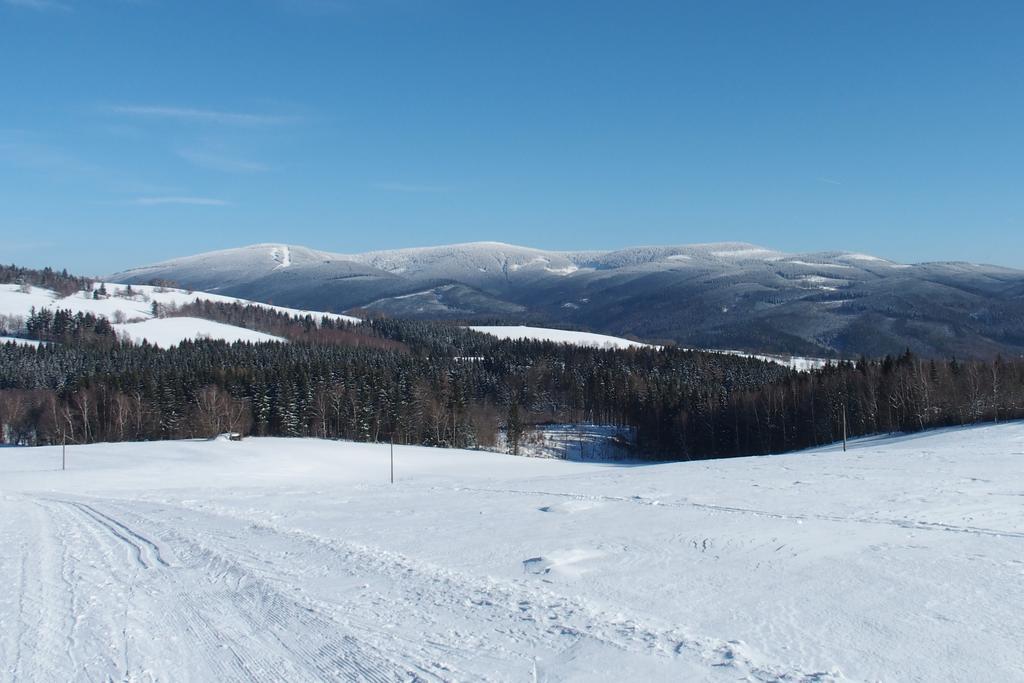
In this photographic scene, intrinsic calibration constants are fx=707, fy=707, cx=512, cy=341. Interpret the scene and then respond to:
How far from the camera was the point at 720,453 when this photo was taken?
74.5 metres

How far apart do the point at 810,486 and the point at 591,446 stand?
64.6 m

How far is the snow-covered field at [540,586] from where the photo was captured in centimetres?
861

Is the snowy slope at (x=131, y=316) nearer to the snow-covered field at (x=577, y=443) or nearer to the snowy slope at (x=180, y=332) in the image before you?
the snowy slope at (x=180, y=332)

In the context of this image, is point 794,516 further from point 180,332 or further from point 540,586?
point 180,332

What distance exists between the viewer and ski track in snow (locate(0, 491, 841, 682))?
8.62 meters

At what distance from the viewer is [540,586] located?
38.8 ft

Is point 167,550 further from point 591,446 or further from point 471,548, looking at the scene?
point 591,446

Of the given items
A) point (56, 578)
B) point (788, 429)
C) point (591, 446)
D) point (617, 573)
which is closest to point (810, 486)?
point (617, 573)

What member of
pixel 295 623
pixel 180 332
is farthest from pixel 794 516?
pixel 180 332

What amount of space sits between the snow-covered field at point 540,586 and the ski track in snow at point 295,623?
4cm

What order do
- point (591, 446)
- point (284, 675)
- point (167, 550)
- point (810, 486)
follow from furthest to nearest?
1. point (591, 446)
2. point (810, 486)
3. point (167, 550)
4. point (284, 675)

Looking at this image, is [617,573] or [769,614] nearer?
[769,614]

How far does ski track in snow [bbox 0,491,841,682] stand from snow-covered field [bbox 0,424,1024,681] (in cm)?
4

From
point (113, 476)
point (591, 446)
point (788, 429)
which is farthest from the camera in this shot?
point (591, 446)
